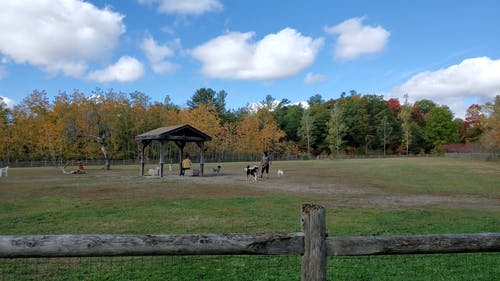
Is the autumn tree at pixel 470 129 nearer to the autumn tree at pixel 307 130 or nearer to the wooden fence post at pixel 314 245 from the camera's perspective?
the autumn tree at pixel 307 130

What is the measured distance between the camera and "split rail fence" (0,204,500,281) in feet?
8.92

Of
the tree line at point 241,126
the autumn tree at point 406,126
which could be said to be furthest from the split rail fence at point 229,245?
the autumn tree at point 406,126

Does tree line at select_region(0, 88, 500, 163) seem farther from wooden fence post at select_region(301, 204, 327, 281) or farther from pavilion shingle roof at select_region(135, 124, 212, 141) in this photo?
wooden fence post at select_region(301, 204, 327, 281)

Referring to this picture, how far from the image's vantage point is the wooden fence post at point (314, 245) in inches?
110

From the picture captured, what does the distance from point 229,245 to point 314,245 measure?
648 mm

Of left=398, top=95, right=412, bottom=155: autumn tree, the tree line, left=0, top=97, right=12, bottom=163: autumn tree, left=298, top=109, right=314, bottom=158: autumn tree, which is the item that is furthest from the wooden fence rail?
left=398, top=95, right=412, bottom=155: autumn tree

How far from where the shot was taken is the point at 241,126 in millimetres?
74938

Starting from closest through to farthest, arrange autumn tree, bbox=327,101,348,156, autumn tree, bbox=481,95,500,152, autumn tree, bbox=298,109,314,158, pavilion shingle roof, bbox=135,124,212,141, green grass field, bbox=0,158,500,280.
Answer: green grass field, bbox=0,158,500,280 < pavilion shingle roof, bbox=135,124,212,141 < autumn tree, bbox=481,95,500,152 < autumn tree, bbox=298,109,314,158 < autumn tree, bbox=327,101,348,156

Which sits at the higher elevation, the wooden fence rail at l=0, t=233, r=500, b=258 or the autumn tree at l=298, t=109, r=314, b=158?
the autumn tree at l=298, t=109, r=314, b=158

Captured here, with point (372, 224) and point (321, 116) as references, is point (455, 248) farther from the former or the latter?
point (321, 116)

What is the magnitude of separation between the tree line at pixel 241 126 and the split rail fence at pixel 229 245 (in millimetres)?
31951

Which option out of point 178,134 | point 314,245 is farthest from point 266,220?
point 178,134

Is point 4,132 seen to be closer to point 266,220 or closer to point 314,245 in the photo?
point 266,220

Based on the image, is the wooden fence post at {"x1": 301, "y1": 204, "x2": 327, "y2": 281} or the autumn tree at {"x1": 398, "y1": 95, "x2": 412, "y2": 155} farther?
the autumn tree at {"x1": 398, "y1": 95, "x2": 412, "y2": 155}
